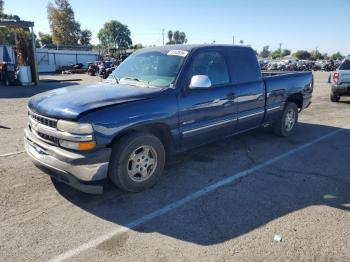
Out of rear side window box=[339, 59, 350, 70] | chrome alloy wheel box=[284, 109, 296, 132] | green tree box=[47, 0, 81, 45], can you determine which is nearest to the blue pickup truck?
chrome alloy wheel box=[284, 109, 296, 132]

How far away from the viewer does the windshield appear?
460 cm

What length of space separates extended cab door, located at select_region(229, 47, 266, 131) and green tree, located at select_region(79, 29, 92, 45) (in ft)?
274

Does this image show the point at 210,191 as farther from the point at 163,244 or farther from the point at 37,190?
the point at 37,190

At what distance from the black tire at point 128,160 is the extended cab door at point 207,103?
527mm

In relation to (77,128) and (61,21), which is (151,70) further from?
(61,21)

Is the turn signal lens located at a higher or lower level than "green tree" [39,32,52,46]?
lower

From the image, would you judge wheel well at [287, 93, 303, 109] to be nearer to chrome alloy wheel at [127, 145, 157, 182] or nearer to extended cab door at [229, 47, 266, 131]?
extended cab door at [229, 47, 266, 131]

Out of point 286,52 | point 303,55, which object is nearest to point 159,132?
point 303,55

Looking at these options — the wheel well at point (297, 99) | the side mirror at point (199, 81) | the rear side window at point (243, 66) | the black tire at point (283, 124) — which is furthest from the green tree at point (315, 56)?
the side mirror at point (199, 81)

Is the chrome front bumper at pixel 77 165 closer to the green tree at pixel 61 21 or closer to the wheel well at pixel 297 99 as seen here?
the wheel well at pixel 297 99

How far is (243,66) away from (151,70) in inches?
72.5

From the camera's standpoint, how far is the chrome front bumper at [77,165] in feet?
11.8

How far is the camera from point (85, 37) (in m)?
84.9

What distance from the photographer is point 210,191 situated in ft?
14.1
